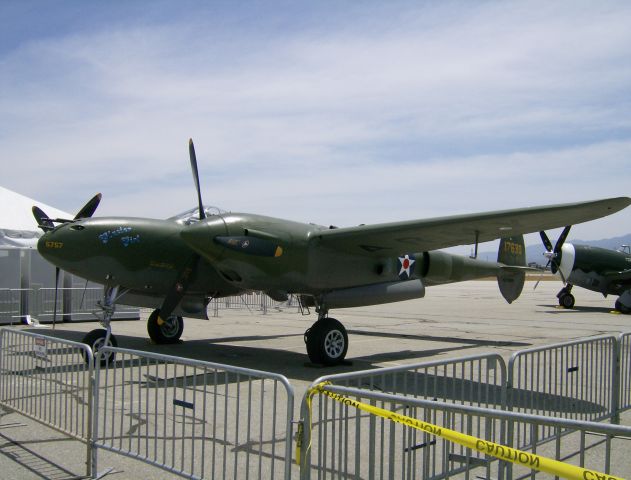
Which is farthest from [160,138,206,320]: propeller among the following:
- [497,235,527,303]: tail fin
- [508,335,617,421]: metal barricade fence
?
[497,235,527,303]: tail fin

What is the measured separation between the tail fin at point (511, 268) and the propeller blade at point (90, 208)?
9.95 m

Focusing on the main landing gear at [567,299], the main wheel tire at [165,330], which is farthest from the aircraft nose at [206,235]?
the main landing gear at [567,299]

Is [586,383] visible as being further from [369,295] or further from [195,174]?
[195,174]

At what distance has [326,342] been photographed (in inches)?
447

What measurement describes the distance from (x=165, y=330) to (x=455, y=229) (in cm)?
712

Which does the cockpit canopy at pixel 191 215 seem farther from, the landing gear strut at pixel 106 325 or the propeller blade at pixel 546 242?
the propeller blade at pixel 546 242

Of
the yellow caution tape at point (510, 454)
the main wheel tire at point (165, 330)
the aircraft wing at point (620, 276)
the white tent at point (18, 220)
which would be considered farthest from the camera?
the aircraft wing at point (620, 276)

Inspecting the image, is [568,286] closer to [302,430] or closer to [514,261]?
[514,261]

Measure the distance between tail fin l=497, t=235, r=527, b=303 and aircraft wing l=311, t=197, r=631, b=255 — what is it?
5.32m

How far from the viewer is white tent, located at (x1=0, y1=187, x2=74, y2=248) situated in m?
A: 22.3

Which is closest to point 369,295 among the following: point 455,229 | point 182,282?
point 455,229

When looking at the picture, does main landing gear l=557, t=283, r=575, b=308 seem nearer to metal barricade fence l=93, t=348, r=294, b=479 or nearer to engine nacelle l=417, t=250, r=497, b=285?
engine nacelle l=417, t=250, r=497, b=285

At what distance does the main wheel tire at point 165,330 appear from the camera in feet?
47.3

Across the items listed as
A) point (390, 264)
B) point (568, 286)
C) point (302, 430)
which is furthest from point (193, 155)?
point (568, 286)
